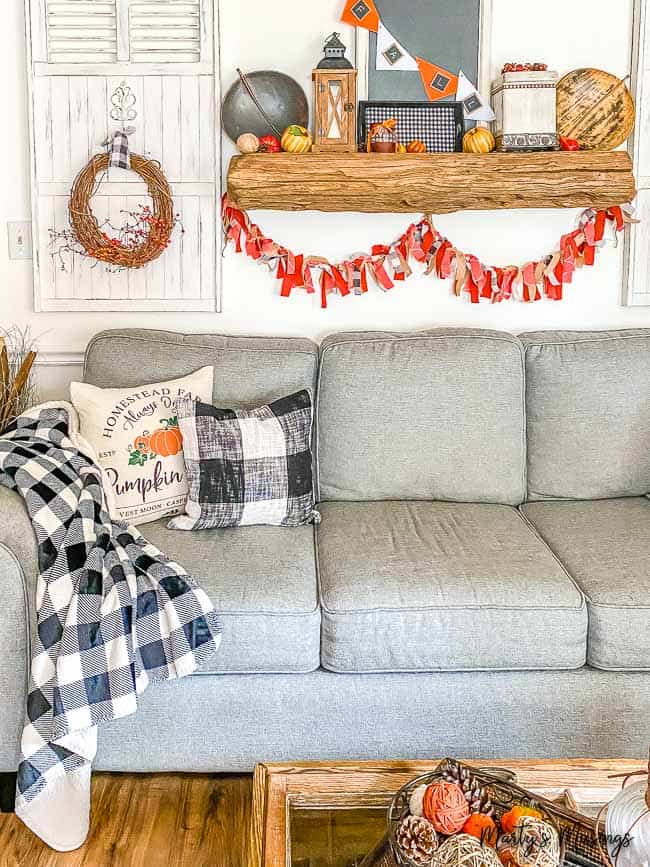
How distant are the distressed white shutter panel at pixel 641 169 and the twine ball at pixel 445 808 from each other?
2060 millimetres

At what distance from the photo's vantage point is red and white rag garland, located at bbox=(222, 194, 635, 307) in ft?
9.75

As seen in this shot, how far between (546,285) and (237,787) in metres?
1.76

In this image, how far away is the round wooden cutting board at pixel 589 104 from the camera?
2.86 m

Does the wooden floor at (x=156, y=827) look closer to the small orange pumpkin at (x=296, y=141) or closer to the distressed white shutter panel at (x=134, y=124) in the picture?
the distressed white shutter panel at (x=134, y=124)

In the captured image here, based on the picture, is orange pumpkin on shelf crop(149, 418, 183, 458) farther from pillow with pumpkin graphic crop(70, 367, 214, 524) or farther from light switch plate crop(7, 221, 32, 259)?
light switch plate crop(7, 221, 32, 259)

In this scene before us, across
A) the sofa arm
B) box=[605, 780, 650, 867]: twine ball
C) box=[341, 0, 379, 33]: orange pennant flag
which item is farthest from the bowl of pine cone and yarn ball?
box=[341, 0, 379, 33]: orange pennant flag

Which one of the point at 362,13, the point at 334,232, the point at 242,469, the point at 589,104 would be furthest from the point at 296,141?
the point at 242,469

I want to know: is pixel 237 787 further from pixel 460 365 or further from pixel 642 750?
pixel 460 365

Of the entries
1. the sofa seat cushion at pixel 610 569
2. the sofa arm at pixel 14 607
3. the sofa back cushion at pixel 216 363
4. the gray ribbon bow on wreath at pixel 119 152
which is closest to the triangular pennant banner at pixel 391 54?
the gray ribbon bow on wreath at pixel 119 152

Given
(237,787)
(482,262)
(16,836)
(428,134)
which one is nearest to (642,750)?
(237,787)

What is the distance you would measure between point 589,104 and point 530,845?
2.24 meters

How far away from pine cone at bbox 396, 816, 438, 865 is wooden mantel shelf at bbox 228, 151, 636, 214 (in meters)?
1.87

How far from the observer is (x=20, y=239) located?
3.01 m

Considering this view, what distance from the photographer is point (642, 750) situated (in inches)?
83.5
